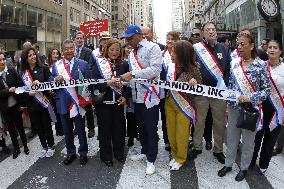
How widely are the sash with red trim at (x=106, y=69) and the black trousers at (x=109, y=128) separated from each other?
1.03ft

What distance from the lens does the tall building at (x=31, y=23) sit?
69.3ft

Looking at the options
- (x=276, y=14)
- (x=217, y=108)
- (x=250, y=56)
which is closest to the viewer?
(x=250, y=56)

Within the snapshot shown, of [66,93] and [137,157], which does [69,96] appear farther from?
[137,157]

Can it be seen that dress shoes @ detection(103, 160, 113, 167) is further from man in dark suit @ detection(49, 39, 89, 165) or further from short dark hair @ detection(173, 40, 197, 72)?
short dark hair @ detection(173, 40, 197, 72)

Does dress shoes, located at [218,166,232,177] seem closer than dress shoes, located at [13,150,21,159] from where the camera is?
Yes

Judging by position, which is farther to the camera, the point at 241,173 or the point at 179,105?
the point at 179,105

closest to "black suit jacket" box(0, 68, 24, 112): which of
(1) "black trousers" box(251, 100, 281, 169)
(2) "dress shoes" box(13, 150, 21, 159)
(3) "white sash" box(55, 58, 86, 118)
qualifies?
(2) "dress shoes" box(13, 150, 21, 159)

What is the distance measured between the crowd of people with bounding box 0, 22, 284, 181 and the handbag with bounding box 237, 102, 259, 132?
0.04 ft

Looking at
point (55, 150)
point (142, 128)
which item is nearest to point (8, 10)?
point (55, 150)

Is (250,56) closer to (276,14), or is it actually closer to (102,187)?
(102,187)

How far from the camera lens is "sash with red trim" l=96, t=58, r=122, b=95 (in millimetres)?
5016

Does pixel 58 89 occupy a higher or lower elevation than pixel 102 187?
higher

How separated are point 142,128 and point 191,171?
909 mm

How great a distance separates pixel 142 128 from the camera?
16.5ft
